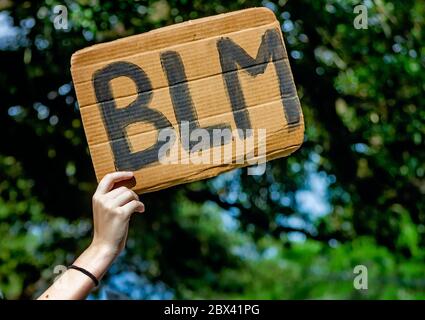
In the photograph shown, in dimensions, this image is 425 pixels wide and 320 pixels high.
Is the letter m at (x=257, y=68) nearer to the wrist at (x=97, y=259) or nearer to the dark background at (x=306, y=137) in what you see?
the wrist at (x=97, y=259)

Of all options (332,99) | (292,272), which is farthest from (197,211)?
(332,99)

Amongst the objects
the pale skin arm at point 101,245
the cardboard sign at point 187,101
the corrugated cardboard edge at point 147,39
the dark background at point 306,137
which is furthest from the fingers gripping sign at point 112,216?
the dark background at point 306,137

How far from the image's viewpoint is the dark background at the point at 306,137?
4367 millimetres

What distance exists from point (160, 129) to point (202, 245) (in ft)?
19.9

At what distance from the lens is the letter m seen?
1.60 meters

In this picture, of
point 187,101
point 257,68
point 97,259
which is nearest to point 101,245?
point 97,259

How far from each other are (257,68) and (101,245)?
474 millimetres

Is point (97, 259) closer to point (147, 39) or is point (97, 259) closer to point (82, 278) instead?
point (82, 278)

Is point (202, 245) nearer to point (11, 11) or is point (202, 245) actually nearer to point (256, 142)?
point (11, 11)

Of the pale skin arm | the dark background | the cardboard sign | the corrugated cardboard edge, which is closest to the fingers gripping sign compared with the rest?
the pale skin arm

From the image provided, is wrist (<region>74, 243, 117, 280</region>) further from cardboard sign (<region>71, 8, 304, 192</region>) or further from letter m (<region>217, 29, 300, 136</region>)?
letter m (<region>217, 29, 300, 136</region>)

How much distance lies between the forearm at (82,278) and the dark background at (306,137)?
291cm
